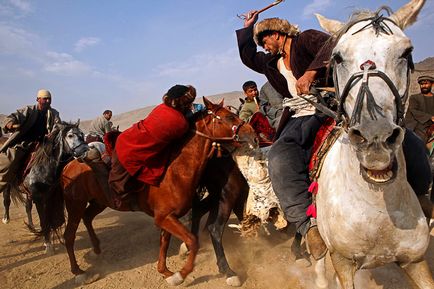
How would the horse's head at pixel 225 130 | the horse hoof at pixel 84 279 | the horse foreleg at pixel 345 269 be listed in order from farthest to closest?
the horse hoof at pixel 84 279 → the horse's head at pixel 225 130 → the horse foreleg at pixel 345 269

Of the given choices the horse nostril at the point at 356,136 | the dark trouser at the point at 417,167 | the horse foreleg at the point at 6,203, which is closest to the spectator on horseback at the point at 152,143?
the dark trouser at the point at 417,167

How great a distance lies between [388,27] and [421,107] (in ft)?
21.4

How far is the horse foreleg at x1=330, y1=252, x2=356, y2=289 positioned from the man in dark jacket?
0.25 metres

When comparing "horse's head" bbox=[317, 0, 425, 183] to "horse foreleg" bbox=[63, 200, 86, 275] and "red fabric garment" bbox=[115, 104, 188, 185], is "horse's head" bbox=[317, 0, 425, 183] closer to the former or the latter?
"red fabric garment" bbox=[115, 104, 188, 185]

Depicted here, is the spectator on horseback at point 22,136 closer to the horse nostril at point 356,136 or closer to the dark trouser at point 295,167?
the dark trouser at point 295,167

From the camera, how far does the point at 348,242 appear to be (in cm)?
224

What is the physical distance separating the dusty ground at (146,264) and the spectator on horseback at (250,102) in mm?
2527

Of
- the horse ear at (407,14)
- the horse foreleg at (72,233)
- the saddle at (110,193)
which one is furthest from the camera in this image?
the horse foreleg at (72,233)

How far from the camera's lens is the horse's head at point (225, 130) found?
14.6ft

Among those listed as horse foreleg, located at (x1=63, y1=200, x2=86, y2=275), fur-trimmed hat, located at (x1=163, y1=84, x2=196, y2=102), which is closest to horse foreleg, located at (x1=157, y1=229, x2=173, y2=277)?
horse foreleg, located at (x1=63, y1=200, x2=86, y2=275)

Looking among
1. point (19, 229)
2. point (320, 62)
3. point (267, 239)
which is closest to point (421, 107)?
point (267, 239)

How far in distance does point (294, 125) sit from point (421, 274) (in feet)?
5.07

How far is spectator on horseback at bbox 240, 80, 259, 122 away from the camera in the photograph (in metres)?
7.14

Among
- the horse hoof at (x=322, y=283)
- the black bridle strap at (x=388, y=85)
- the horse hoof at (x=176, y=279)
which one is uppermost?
the black bridle strap at (x=388, y=85)
